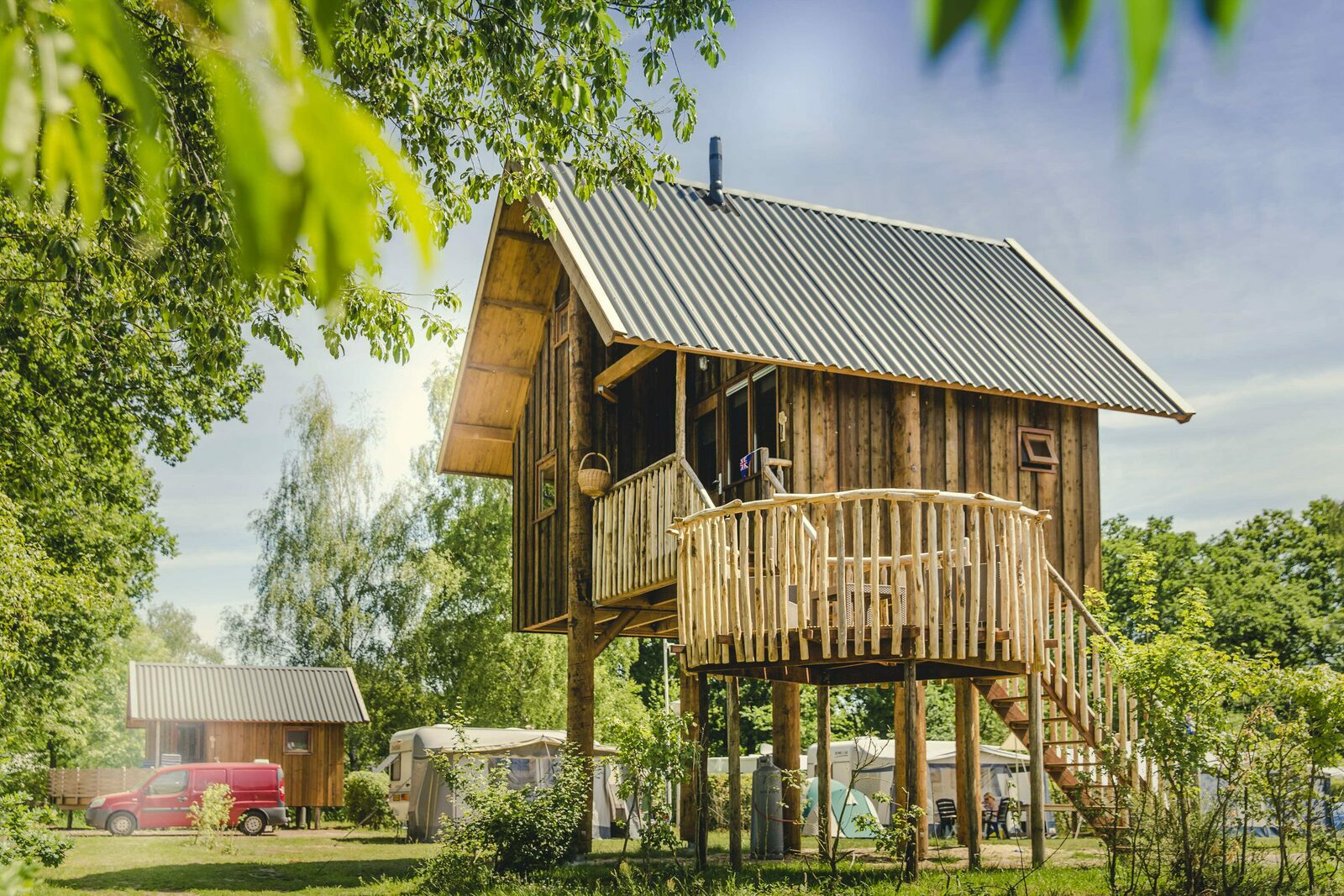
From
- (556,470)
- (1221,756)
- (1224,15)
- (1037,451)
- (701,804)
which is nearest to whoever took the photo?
(1224,15)

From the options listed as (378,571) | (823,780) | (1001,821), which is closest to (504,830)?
(823,780)

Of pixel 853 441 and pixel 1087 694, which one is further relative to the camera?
pixel 853 441

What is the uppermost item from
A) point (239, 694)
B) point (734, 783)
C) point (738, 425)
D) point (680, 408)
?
point (738, 425)

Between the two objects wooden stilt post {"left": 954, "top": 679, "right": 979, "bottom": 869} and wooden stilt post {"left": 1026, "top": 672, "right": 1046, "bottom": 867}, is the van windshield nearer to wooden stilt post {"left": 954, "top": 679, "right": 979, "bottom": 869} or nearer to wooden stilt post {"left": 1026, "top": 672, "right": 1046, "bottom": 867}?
wooden stilt post {"left": 954, "top": 679, "right": 979, "bottom": 869}

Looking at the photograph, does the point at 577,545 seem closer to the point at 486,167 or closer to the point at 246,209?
the point at 486,167

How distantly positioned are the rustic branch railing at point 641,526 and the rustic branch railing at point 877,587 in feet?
4.26

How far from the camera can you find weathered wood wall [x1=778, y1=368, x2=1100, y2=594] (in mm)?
15195

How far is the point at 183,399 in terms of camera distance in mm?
20266

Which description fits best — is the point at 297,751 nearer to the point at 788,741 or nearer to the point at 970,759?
the point at 788,741

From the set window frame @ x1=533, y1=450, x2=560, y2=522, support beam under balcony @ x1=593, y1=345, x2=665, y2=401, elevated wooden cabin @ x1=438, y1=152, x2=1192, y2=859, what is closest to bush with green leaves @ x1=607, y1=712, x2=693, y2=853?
elevated wooden cabin @ x1=438, y1=152, x2=1192, y2=859

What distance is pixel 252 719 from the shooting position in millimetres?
35750

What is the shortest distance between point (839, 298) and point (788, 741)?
5.81 metres

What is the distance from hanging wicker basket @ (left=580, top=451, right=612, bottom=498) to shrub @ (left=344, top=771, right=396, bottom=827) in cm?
2039

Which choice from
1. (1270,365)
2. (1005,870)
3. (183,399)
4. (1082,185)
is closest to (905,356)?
(1005,870)
